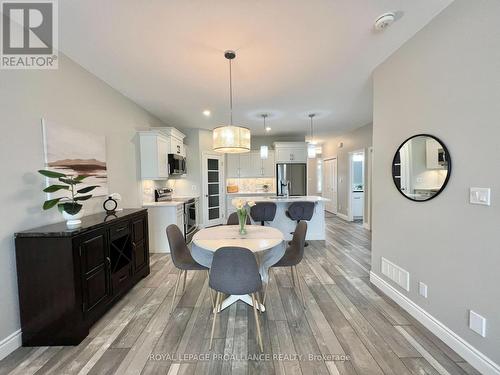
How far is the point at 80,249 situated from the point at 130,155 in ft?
6.97

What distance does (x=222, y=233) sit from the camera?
2.46m

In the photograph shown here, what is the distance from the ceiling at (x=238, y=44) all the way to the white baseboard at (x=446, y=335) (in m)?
2.62

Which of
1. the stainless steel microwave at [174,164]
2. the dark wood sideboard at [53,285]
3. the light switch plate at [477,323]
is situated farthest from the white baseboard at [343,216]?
the dark wood sideboard at [53,285]

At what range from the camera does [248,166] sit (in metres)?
A: 6.72

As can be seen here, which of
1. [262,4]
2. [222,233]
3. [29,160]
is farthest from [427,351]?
[29,160]

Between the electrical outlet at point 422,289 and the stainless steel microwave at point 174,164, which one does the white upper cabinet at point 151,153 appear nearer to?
the stainless steel microwave at point 174,164

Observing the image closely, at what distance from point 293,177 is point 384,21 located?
4529mm

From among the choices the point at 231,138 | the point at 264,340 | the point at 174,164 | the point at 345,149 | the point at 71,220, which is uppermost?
Answer: the point at 345,149

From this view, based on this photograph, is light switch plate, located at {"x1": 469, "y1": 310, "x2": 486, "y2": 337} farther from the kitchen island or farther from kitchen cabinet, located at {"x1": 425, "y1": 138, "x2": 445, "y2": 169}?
the kitchen island

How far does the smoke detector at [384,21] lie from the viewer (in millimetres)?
1791

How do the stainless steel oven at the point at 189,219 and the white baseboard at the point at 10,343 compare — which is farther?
the stainless steel oven at the point at 189,219

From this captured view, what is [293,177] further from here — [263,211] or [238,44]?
[238,44]

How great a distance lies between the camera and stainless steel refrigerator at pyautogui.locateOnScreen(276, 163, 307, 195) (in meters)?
6.18

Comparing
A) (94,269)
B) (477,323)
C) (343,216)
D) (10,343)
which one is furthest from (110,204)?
(343,216)
